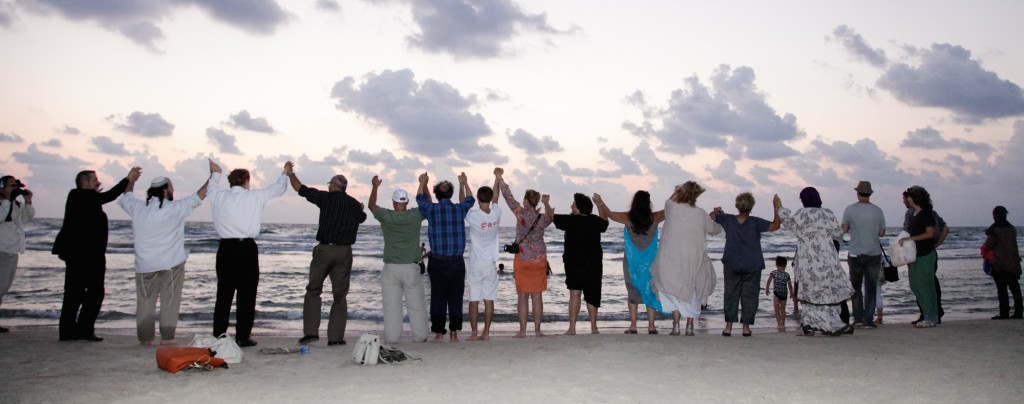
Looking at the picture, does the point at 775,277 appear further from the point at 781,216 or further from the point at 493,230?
the point at 493,230

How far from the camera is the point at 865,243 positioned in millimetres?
8445

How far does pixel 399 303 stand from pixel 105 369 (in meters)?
2.98

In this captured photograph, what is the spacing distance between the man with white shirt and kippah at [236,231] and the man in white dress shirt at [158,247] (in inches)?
13.0

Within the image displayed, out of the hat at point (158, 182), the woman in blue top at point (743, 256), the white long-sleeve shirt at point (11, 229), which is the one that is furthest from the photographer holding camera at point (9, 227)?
the woman in blue top at point (743, 256)

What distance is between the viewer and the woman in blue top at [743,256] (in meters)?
7.73

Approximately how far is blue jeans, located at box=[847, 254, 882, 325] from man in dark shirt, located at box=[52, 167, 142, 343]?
9226 mm

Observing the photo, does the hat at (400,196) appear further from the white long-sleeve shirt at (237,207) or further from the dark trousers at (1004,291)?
the dark trousers at (1004,291)

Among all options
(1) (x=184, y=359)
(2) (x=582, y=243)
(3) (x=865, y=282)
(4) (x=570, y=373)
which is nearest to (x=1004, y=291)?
(3) (x=865, y=282)

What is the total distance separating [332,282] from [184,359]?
1.96 meters

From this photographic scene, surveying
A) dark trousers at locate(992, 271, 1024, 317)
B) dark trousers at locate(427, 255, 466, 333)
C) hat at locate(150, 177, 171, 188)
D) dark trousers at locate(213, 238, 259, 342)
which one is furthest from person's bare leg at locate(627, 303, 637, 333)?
dark trousers at locate(992, 271, 1024, 317)

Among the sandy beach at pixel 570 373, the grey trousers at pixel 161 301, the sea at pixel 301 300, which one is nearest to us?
the sandy beach at pixel 570 373

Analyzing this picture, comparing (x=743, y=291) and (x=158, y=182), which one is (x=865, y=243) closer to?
(x=743, y=291)

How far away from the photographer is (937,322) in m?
8.96

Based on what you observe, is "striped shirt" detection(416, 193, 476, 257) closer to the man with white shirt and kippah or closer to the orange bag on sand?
the man with white shirt and kippah
